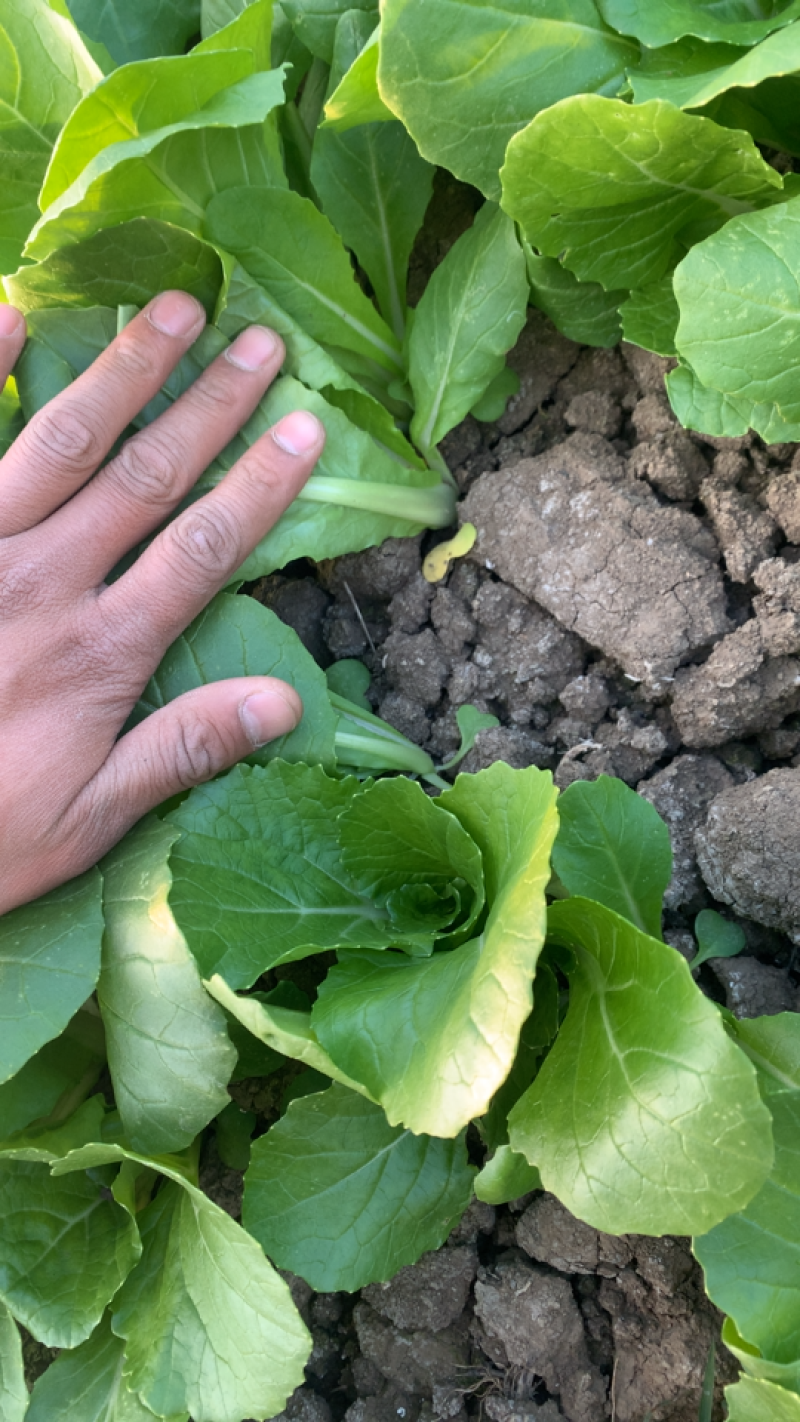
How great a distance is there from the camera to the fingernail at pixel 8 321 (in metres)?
1.30

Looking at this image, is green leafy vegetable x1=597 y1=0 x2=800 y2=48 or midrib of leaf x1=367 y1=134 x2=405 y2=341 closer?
green leafy vegetable x1=597 y1=0 x2=800 y2=48

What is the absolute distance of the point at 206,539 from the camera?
1.32 meters

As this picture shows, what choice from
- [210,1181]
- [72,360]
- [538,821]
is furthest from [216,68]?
[210,1181]

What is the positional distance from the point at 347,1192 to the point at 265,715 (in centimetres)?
63

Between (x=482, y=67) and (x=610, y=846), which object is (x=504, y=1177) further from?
(x=482, y=67)

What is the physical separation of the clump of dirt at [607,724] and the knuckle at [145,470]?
1.50ft

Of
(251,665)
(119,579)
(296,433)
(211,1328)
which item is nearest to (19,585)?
(119,579)

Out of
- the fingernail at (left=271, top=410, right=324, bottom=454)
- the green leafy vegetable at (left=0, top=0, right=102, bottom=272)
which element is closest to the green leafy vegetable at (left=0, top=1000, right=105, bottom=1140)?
the fingernail at (left=271, top=410, right=324, bottom=454)

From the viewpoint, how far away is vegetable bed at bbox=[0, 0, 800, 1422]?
1.05m

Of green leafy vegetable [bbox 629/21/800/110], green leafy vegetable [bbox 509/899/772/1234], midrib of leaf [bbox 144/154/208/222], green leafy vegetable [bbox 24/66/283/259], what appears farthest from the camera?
midrib of leaf [bbox 144/154/208/222]

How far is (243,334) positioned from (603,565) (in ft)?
2.03

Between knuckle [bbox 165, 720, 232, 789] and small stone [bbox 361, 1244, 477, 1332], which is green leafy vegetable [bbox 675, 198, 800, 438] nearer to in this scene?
knuckle [bbox 165, 720, 232, 789]

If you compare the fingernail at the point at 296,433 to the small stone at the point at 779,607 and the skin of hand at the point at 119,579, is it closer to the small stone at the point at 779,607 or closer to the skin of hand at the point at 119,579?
the skin of hand at the point at 119,579

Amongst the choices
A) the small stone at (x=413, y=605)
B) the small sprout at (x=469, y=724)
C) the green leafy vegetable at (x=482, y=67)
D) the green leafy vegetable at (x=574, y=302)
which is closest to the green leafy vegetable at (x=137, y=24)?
the green leafy vegetable at (x=482, y=67)
